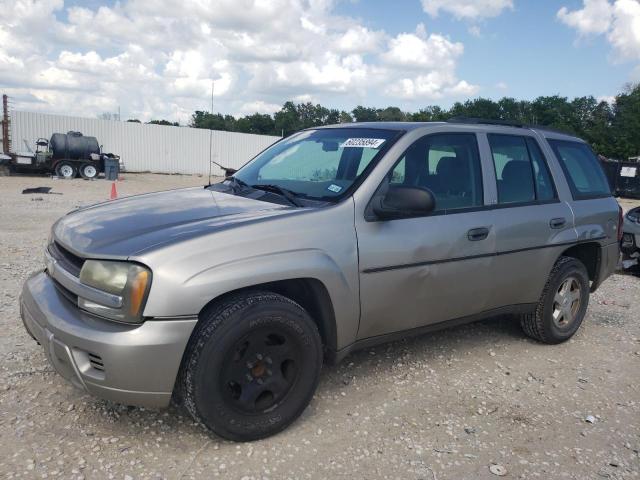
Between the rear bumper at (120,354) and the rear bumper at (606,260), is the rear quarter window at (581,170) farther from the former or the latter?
the rear bumper at (120,354)

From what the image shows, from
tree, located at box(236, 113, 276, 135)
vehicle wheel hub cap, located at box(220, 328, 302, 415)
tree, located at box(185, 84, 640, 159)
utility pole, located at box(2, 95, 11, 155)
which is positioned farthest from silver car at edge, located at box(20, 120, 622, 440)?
tree, located at box(236, 113, 276, 135)

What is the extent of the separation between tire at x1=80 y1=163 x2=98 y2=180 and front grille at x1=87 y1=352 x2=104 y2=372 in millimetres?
24695

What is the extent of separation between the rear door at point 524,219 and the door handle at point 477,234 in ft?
0.46

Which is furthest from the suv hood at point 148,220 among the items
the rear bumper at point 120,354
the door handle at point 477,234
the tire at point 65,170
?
the tire at point 65,170

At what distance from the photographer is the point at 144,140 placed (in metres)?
32.7

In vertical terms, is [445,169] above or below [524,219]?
above

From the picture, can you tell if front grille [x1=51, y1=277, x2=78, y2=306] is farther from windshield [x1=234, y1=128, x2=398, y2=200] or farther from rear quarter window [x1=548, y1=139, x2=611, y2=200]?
rear quarter window [x1=548, y1=139, x2=611, y2=200]

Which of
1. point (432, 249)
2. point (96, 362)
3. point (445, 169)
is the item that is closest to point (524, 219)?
point (445, 169)

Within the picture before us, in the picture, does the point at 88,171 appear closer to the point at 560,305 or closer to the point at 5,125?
the point at 5,125

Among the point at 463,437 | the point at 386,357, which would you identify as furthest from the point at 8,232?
the point at 463,437

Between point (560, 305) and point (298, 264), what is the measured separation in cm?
285

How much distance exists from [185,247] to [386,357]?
2180mm

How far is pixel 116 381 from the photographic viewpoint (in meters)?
2.55

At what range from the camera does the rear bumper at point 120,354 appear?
8.23 feet
